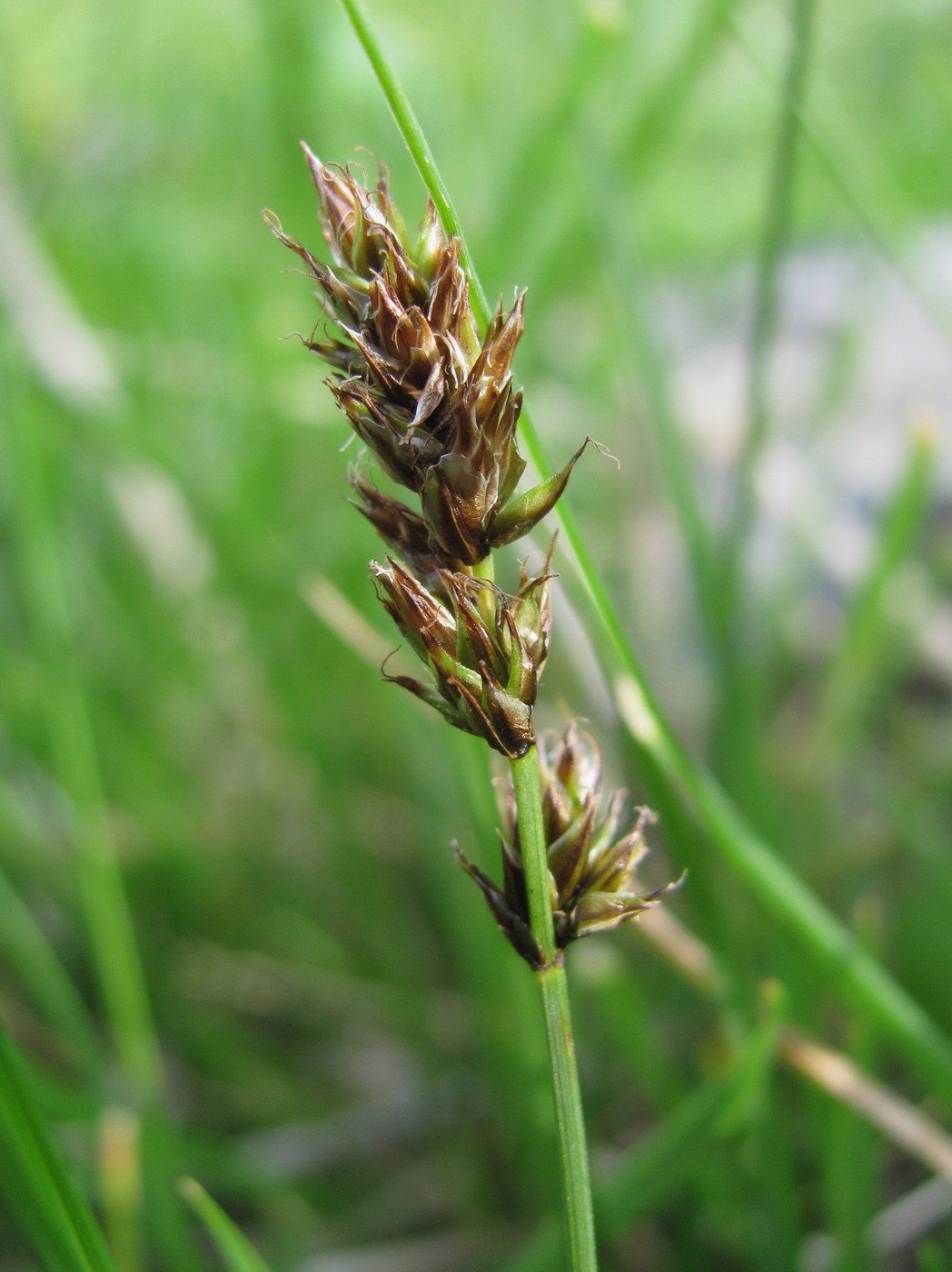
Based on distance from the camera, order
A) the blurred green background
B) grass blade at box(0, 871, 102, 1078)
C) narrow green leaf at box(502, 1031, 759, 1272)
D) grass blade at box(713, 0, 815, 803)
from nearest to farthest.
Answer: narrow green leaf at box(502, 1031, 759, 1272) < grass blade at box(713, 0, 815, 803) < the blurred green background < grass blade at box(0, 871, 102, 1078)

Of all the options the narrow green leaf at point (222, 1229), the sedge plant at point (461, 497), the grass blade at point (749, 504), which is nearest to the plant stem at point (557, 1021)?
the sedge plant at point (461, 497)

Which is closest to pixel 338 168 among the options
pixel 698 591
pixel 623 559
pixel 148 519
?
pixel 698 591

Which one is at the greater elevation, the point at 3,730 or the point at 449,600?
the point at 3,730

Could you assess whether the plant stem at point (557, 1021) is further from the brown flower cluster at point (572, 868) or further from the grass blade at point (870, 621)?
the grass blade at point (870, 621)

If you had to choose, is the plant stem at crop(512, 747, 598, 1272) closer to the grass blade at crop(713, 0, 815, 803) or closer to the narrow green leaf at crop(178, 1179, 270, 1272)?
the narrow green leaf at crop(178, 1179, 270, 1272)

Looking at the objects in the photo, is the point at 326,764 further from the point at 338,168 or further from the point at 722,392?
the point at 722,392

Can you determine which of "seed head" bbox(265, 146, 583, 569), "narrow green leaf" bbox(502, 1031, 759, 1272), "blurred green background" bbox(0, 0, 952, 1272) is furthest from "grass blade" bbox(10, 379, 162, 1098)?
"seed head" bbox(265, 146, 583, 569)
